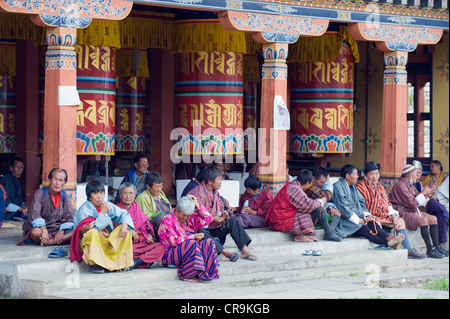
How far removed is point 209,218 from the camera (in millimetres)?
10023

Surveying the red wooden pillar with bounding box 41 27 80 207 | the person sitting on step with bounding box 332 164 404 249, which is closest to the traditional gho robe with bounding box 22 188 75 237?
the red wooden pillar with bounding box 41 27 80 207

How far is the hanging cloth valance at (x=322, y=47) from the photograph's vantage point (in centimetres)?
1347

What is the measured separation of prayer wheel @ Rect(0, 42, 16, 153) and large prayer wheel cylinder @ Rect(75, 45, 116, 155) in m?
1.64

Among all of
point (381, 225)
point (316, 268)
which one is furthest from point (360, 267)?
point (381, 225)

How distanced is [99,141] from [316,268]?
117 inches

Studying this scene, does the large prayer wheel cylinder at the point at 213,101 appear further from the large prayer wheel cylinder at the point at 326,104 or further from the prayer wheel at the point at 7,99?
the prayer wheel at the point at 7,99

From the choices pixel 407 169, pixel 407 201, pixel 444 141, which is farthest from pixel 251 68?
pixel 407 201

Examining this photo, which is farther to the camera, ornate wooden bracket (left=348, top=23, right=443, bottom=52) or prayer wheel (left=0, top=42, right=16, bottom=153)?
prayer wheel (left=0, top=42, right=16, bottom=153)

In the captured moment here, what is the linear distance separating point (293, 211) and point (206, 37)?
260cm

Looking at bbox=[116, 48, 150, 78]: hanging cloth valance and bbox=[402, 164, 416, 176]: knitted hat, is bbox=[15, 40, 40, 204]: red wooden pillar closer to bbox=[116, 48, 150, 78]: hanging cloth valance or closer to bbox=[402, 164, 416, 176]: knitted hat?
bbox=[116, 48, 150, 78]: hanging cloth valance

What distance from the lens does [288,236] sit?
11453 millimetres

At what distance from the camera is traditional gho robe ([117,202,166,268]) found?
9539mm

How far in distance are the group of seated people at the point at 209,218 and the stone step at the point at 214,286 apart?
18 cm
